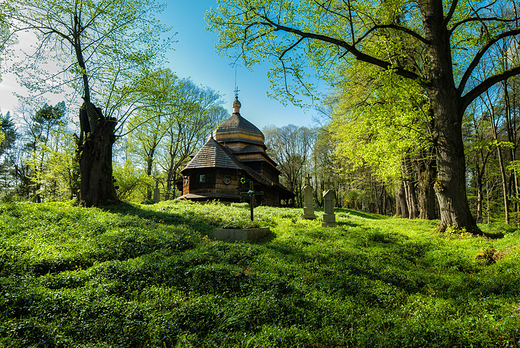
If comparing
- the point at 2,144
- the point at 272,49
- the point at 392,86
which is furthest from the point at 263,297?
the point at 2,144

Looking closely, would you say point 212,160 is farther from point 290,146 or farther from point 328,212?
point 290,146

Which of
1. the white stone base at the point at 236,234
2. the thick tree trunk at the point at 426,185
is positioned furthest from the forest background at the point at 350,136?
the white stone base at the point at 236,234

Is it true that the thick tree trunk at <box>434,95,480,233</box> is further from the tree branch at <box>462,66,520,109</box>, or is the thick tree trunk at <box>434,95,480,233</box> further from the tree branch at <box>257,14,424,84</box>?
the tree branch at <box>257,14,424,84</box>

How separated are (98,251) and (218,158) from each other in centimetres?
1551

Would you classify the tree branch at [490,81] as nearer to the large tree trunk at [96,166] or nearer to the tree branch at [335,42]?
the tree branch at [335,42]

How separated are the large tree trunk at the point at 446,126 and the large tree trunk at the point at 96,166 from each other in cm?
1335

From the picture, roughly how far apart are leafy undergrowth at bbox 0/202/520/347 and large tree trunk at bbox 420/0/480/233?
1.27 metres

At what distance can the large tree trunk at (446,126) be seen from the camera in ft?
27.5

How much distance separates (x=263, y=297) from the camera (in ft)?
13.5

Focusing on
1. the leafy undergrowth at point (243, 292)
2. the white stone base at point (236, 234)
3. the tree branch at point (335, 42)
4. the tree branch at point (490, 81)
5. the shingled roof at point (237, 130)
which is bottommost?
the leafy undergrowth at point (243, 292)

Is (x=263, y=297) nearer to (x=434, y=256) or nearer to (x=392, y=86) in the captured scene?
(x=434, y=256)

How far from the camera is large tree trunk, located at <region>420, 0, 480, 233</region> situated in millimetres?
8367

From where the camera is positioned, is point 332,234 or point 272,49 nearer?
point 332,234

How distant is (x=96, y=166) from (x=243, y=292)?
10.6 metres
